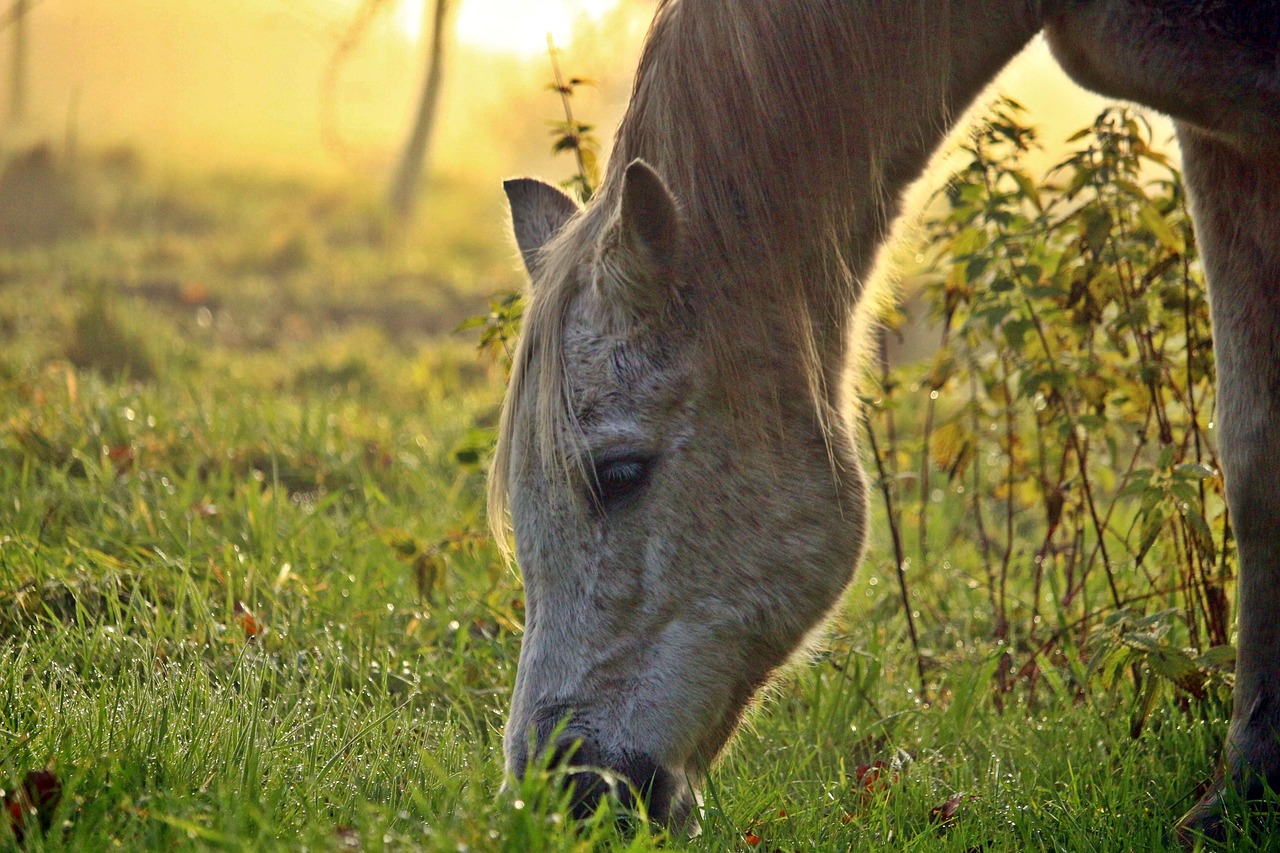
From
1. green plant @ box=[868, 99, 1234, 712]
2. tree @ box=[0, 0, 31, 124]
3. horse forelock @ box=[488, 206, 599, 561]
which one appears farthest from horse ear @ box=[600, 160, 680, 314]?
tree @ box=[0, 0, 31, 124]

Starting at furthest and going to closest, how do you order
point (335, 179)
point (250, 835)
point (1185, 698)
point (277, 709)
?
point (335, 179) < point (1185, 698) < point (277, 709) < point (250, 835)

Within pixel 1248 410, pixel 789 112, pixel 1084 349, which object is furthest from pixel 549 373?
pixel 1084 349

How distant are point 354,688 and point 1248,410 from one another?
2.30m

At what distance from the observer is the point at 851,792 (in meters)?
2.58

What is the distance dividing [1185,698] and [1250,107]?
169 cm

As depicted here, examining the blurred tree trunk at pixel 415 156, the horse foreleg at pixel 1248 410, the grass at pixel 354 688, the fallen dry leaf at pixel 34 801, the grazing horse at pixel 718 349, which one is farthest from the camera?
the blurred tree trunk at pixel 415 156

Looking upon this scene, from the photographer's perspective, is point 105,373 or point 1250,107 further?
point 105,373

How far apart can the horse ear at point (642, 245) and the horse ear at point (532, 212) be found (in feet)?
1.94

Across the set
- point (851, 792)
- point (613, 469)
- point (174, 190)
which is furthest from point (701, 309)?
point (174, 190)

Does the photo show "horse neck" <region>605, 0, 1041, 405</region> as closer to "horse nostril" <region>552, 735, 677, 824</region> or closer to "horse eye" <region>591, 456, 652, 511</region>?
"horse eye" <region>591, 456, 652, 511</region>

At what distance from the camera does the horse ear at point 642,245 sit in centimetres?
199

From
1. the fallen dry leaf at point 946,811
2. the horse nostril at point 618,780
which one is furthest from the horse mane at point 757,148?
the fallen dry leaf at point 946,811

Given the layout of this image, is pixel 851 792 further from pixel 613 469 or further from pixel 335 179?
pixel 335 179

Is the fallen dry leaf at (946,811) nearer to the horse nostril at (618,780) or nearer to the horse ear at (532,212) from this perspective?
the horse nostril at (618,780)
